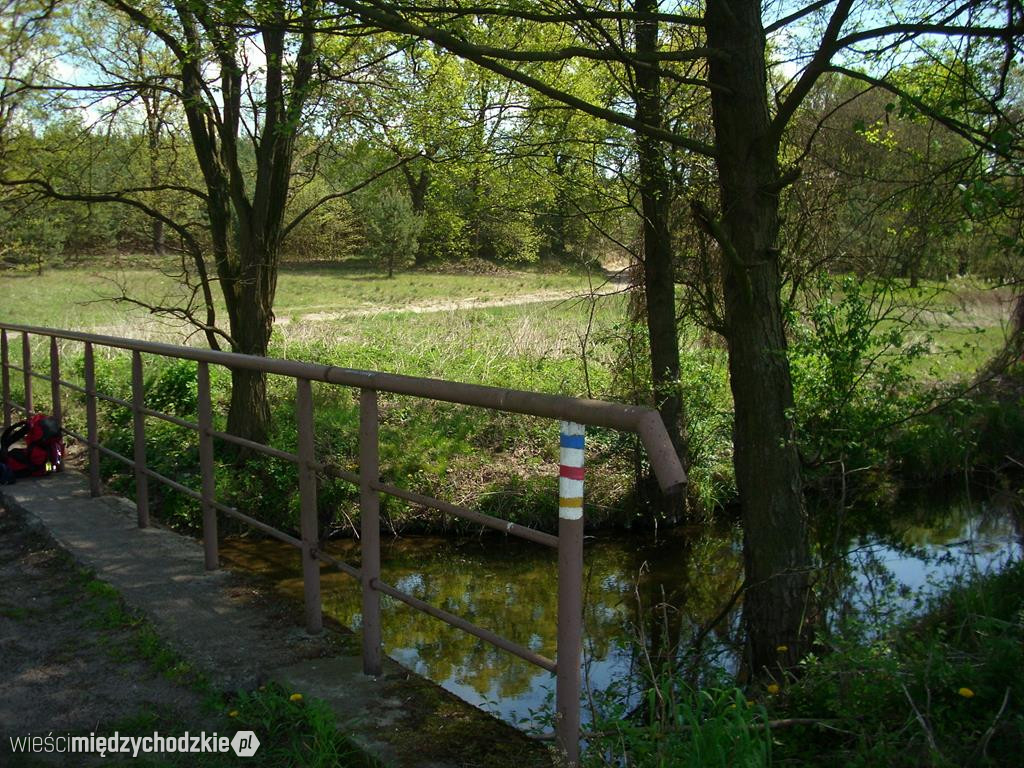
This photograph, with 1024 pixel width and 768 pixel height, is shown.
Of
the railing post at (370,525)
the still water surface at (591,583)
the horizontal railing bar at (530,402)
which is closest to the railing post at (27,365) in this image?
the still water surface at (591,583)

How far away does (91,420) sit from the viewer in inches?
259

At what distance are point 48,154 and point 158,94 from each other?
141 centimetres

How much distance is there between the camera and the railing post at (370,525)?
11.5ft

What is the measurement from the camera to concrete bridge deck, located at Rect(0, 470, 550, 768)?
3.12 meters

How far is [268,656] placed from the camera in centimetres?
385

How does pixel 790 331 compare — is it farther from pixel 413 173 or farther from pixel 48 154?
pixel 48 154

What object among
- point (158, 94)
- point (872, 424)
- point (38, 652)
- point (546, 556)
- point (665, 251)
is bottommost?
point (546, 556)

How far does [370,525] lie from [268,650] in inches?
33.5

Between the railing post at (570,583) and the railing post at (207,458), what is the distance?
8.75 feet

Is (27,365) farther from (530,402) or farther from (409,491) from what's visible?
(530,402)

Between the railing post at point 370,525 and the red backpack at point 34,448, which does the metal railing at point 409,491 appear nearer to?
the railing post at point 370,525

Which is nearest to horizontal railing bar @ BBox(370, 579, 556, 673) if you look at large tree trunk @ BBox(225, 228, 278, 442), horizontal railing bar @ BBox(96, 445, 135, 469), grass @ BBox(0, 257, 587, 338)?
horizontal railing bar @ BBox(96, 445, 135, 469)

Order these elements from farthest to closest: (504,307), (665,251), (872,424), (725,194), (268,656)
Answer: (504,307) → (665,251) → (872,424) → (725,194) → (268,656)

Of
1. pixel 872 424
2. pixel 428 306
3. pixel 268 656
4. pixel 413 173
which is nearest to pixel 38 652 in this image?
pixel 268 656
